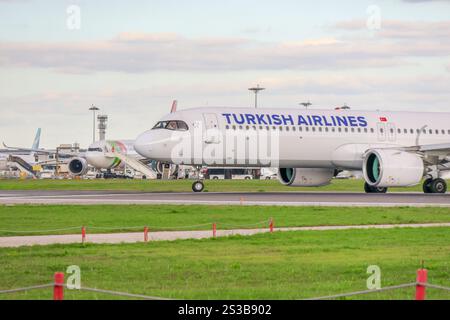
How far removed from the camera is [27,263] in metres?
24.1

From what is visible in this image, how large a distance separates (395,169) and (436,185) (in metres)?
5.90

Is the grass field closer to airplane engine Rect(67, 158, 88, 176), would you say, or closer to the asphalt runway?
the asphalt runway

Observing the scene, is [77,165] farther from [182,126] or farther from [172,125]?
[182,126]

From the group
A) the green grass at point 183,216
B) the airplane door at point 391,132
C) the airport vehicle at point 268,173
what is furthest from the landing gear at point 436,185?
the airport vehicle at point 268,173

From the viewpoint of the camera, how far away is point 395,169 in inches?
2090

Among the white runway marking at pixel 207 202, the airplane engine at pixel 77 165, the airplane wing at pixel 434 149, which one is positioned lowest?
the white runway marking at pixel 207 202

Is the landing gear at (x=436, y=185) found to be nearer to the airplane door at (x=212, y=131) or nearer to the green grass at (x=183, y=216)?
the airplane door at (x=212, y=131)

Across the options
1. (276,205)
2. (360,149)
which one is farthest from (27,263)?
(360,149)

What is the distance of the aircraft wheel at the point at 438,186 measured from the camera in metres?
57.6

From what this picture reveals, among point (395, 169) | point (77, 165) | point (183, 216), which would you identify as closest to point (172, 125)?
point (395, 169)

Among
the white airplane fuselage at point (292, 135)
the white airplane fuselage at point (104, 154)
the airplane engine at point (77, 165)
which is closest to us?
the white airplane fuselage at point (292, 135)

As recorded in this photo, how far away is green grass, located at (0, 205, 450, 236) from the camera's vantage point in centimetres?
3619
